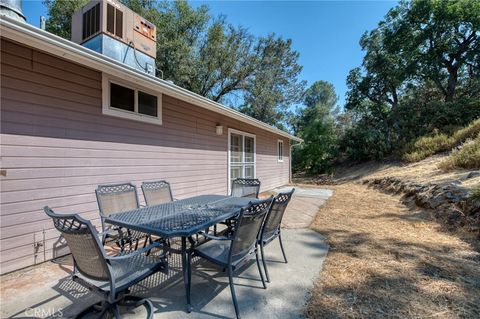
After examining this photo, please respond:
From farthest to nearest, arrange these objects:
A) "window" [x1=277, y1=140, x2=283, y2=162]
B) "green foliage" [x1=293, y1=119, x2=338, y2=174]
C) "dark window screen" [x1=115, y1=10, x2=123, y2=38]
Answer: "green foliage" [x1=293, y1=119, x2=338, y2=174]
"window" [x1=277, y1=140, x2=283, y2=162]
"dark window screen" [x1=115, y1=10, x2=123, y2=38]

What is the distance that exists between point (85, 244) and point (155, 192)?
2212 millimetres

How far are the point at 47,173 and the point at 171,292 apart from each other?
82.4 inches

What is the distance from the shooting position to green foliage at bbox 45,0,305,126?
11.9 metres

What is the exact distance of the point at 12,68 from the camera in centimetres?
257

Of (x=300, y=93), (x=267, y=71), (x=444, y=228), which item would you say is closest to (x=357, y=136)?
(x=300, y=93)

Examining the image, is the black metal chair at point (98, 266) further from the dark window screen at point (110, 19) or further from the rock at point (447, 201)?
the rock at point (447, 201)

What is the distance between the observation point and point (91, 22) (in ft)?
14.8

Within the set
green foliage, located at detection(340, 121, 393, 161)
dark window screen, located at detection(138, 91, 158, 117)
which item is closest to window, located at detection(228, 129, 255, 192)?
dark window screen, located at detection(138, 91, 158, 117)

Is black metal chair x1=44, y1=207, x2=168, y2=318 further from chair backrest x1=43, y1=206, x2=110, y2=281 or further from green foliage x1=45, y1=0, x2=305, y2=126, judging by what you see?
green foliage x1=45, y1=0, x2=305, y2=126

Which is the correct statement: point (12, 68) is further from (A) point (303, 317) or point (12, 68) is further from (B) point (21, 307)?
(A) point (303, 317)

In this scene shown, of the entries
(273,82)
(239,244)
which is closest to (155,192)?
(239,244)

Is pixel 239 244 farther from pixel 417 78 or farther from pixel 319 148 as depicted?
pixel 417 78

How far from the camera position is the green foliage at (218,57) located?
11.9 meters

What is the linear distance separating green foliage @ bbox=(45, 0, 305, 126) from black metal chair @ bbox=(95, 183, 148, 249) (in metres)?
9.81
